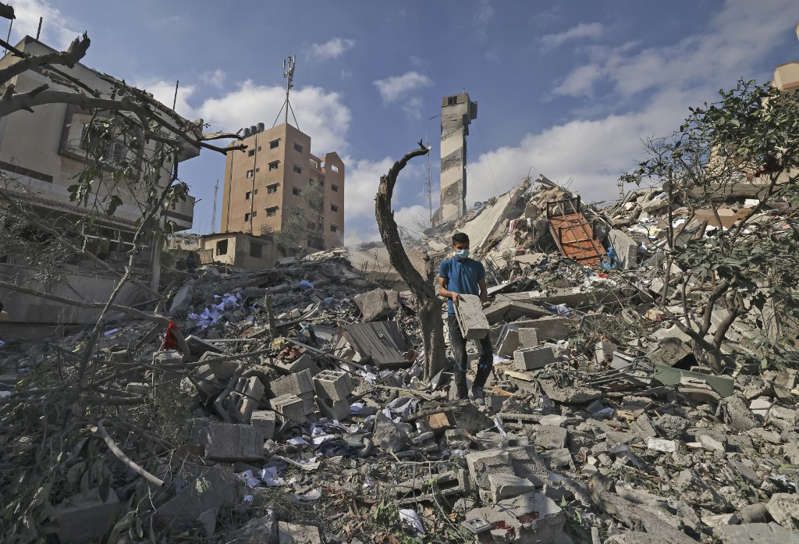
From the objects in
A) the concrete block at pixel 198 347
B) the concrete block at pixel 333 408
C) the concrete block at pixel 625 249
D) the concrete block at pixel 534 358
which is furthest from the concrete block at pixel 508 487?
the concrete block at pixel 625 249

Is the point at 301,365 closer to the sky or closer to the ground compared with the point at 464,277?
closer to the ground

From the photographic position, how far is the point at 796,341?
4.62m

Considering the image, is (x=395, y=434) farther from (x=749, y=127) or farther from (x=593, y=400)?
(x=749, y=127)

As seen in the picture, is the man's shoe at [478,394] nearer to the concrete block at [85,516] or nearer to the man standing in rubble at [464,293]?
the man standing in rubble at [464,293]

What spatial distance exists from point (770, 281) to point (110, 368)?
18.6ft

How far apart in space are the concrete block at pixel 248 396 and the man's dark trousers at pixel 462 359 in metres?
2.01

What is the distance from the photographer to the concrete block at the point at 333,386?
13.5ft

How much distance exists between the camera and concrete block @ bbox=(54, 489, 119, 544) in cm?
190

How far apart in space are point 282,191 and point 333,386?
2800cm

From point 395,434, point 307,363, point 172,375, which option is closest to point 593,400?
point 395,434

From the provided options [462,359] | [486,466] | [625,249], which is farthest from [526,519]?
[625,249]

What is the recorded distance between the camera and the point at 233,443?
2996 mm

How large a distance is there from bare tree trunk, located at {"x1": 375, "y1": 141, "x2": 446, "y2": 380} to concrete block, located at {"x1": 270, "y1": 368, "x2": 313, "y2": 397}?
1453 mm

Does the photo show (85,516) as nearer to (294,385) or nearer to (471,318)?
(294,385)
